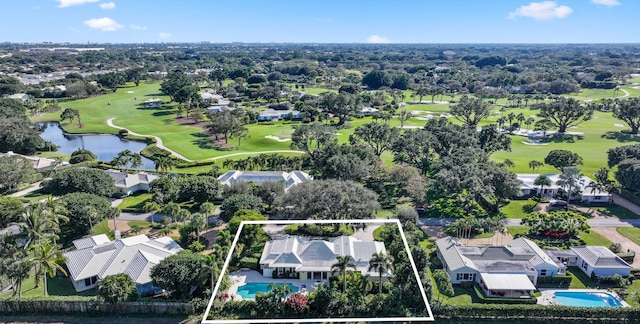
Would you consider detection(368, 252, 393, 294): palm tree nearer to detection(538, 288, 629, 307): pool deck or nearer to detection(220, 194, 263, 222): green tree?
detection(538, 288, 629, 307): pool deck

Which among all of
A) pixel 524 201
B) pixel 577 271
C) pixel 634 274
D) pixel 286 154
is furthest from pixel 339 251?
pixel 286 154

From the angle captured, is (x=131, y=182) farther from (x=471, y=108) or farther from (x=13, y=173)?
(x=471, y=108)

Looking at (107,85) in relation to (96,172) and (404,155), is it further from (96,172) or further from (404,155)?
(404,155)

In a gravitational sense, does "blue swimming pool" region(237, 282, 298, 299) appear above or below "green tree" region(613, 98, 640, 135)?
below

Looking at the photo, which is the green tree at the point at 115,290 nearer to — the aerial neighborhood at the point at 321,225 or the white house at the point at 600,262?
the aerial neighborhood at the point at 321,225

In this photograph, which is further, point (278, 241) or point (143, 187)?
point (143, 187)

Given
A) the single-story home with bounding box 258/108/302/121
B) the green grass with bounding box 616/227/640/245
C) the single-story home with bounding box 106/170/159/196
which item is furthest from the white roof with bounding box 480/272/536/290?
the single-story home with bounding box 258/108/302/121
